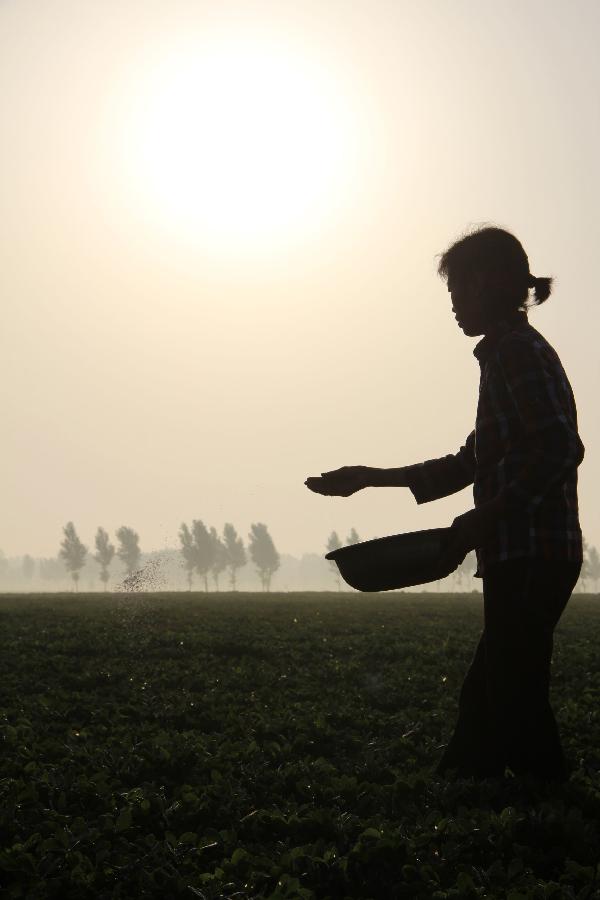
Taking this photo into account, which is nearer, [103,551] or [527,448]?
[527,448]

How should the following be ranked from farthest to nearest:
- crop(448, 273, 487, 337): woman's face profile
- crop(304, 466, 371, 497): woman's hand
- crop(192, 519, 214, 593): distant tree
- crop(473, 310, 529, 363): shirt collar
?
crop(192, 519, 214, 593): distant tree < crop(304, 466, 371, 497): woman's hand < crop(448, 273, 487, 337): woman's face profile < crop(473, 310, 529, 363): shirt collar

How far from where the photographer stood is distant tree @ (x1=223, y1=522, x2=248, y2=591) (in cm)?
13375

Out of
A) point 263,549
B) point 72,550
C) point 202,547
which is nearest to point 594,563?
point 263,549

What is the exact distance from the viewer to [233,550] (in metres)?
137

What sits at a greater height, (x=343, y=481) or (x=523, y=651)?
(x=343, y=481)

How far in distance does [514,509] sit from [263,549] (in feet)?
426

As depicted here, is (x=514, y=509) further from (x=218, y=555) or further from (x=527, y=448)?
(x=218, y=555)

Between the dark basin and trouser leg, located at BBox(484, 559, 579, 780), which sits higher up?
the dark basin

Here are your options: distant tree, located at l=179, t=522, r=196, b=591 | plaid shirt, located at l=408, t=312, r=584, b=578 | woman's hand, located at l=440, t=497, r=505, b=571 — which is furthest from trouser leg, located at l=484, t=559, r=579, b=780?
distant tree, located at l=179, t=522, r=196, b=591

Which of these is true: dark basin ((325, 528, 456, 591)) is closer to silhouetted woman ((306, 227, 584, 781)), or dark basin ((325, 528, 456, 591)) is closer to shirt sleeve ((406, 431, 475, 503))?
silhouetted woman ((306, 227, 584, 781))

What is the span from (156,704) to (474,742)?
481 cm

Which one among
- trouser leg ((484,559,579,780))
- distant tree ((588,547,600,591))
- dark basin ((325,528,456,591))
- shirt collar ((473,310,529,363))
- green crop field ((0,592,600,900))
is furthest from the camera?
distant tree ((588,547,600,591))

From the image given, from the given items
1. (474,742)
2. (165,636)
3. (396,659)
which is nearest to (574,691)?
(396,659)

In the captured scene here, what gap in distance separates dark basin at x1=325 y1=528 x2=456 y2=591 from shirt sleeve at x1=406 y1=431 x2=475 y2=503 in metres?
1.30
